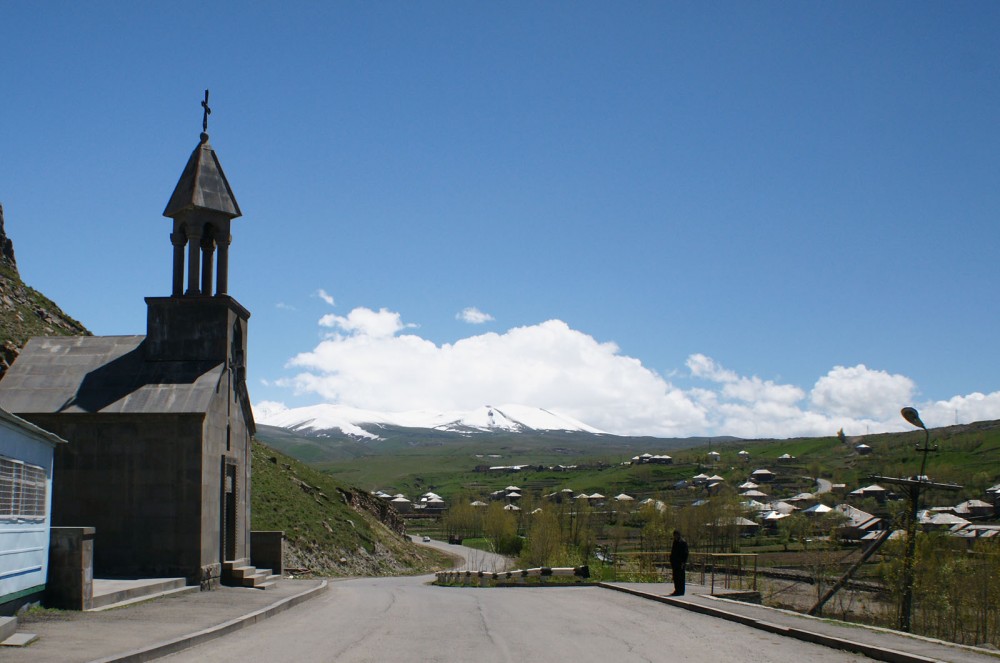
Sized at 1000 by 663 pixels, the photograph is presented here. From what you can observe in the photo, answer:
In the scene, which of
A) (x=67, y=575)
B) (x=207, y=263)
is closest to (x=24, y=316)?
(x=207, y=263)

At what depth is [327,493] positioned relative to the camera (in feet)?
185

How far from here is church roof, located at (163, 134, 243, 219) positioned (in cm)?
2353

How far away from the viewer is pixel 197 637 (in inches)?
497

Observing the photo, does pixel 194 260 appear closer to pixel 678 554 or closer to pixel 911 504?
pixel 678 554

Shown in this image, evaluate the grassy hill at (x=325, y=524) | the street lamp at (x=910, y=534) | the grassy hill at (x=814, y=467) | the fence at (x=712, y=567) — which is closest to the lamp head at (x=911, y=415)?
the street lamp at (x=910, y=534)

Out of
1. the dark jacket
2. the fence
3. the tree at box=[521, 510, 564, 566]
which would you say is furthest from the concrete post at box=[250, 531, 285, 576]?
the tree at box=[521, 510, 564, 566]

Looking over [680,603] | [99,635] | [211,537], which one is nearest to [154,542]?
[211,537]

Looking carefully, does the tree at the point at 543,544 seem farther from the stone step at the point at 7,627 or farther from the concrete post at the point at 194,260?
the stone step at the point at 7,627

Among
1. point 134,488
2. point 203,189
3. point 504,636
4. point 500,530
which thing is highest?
point 203,189

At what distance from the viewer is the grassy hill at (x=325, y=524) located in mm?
43281

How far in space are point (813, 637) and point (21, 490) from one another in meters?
12.4

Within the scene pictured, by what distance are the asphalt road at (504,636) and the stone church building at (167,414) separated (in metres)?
3.82

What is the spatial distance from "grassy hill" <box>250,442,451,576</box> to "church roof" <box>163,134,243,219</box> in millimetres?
18741

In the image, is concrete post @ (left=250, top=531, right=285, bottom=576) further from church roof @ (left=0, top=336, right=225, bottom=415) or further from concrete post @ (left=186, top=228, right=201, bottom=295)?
concrete post @ (left=186, top=228, right=201, bottom=295)
